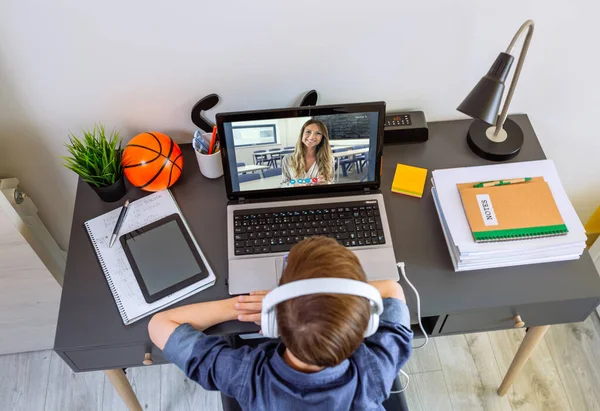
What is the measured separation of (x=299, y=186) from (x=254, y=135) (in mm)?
170

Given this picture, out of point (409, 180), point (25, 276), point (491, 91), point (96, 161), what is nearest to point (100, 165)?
point (96, 161)

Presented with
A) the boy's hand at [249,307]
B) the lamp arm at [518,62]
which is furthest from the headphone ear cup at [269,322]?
the lamp arm at [518,62]

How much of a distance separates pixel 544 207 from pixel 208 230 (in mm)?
767

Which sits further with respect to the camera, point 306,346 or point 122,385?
point 122,385

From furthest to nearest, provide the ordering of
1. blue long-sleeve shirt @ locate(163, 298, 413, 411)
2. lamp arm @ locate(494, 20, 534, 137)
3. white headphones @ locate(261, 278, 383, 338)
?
lamp arm @ locate(494, 20, 534, 137) < blue long-sleeve shirt @ locate(163, 298, 413, 411) < white headphones @ locate(261, 278, 383, 338)

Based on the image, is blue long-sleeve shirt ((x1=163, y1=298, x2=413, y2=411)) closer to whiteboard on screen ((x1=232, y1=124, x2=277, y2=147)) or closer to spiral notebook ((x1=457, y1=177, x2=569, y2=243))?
spiral notebook ((x1=457, y1=177, x2=569, y2=243))

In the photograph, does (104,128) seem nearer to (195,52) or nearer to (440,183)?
(195,52)

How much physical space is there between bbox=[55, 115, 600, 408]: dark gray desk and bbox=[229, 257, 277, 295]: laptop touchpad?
0.10ft

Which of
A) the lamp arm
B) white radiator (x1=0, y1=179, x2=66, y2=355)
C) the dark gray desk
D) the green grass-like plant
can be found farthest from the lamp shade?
white radiator (x1=0, y1=179, x2=66, y2=355)

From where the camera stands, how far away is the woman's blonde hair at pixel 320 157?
117cm

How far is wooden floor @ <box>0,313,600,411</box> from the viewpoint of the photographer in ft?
5.57

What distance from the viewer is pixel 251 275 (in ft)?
3.77

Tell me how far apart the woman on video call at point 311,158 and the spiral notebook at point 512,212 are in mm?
319

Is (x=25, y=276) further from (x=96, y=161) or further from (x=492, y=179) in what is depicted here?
(x=492, y=179)
